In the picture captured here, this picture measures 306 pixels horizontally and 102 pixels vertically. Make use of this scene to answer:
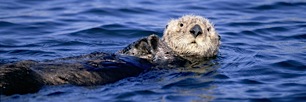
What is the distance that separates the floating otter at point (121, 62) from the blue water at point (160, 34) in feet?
0.43

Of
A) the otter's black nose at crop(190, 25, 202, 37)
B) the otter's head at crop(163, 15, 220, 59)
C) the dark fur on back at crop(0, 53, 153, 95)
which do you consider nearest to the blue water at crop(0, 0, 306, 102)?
the dark fur on back at crop(0, 53, 153, 95)

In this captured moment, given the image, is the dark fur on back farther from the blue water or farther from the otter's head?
the otter's head

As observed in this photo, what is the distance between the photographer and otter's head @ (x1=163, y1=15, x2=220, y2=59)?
7.43m

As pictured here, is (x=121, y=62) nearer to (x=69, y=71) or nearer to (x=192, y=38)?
(x=69, y=71)

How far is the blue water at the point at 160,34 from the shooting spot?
234 inches

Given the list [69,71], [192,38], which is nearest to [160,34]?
[192,38]

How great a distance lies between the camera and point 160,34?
10250 millimetres

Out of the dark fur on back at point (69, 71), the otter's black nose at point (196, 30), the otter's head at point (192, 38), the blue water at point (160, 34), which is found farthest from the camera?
the otter's head at point (192, 38)

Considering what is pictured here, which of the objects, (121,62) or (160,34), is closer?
(121,62)

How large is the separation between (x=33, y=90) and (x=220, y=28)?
5.72 m

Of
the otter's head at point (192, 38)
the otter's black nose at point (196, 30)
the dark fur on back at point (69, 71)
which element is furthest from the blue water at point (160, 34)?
the otter's black nose at point (196, 30)

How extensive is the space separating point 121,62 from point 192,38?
121cm

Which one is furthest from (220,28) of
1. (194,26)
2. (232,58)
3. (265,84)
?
(265,84)

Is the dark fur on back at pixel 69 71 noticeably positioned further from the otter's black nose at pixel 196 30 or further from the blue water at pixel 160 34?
the otter's black nose at pixel 196 30
